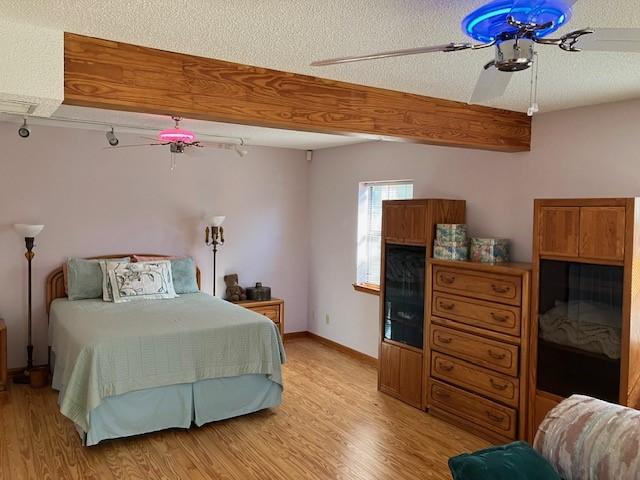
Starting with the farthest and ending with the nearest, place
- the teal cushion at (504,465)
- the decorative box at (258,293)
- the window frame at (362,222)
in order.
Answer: the decorative box at (258,293)
the window frame at (362,222)
the teal cushion at (504,465)

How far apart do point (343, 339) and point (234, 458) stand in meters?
2.65

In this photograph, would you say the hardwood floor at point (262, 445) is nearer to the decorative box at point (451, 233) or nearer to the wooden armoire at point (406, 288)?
the wooden armoire at point (406, 288)

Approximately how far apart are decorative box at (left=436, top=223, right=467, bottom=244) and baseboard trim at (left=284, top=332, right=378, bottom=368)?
1849mm

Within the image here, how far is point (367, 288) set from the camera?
5.36 metres

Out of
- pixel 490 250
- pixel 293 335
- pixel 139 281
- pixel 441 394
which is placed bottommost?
pixel 293 335

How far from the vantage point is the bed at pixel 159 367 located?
10.9ft

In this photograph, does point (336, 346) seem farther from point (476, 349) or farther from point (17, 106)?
point (17, 106)

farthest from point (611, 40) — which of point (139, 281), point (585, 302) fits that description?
point (139, 281)

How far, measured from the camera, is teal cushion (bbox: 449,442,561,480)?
67.8 inches

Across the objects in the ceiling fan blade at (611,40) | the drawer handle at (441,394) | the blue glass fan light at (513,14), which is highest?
the blue glass fan light at (513,14)

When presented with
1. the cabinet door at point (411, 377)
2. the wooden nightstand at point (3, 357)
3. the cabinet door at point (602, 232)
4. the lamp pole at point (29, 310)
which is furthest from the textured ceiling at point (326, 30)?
the wooden nightstand at point (3, 357)

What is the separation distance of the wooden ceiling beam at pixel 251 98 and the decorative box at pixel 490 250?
2.37 feet

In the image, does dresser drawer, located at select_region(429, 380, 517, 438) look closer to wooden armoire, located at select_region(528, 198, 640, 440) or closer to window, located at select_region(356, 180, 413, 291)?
wooden armoire, located at select_region(528, 198, 640, 440)

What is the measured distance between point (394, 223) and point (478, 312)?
3.61 feet
